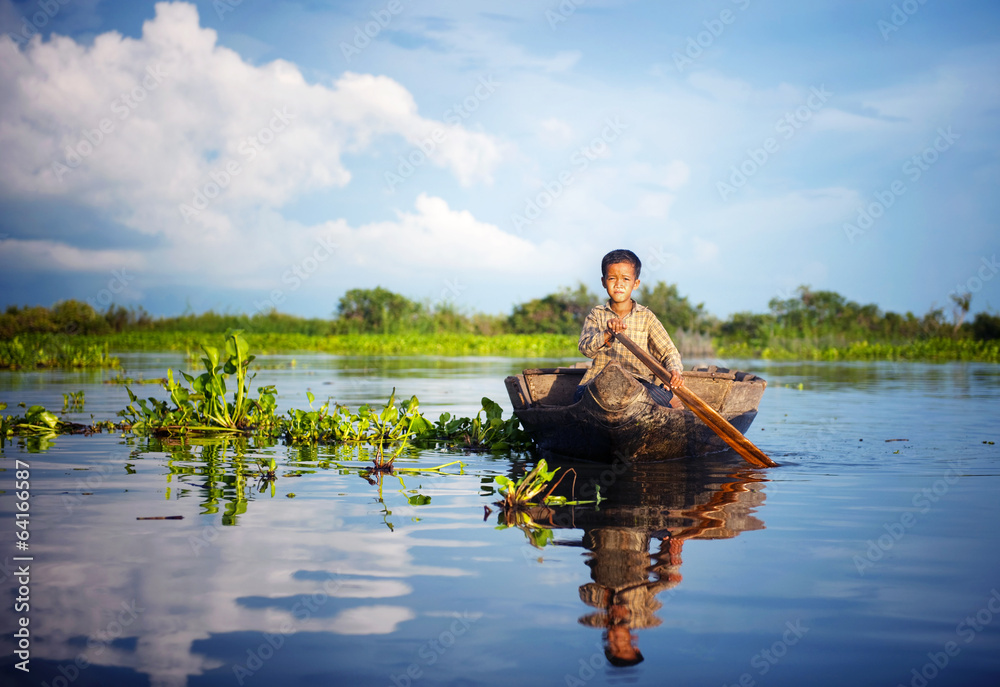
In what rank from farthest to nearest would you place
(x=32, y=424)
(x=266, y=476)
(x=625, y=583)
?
(x=32, y=424)
(x=266, y=476)
(x=625, y=583)

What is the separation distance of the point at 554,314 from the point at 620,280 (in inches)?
1329

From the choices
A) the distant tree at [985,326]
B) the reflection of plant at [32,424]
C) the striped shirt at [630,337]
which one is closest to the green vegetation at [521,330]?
the distant tree at [985,326]

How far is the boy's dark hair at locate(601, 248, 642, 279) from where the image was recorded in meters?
6.13

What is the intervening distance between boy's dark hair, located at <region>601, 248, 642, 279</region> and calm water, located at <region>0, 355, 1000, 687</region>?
1.52m

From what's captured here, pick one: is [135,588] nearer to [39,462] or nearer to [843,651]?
[843,651]

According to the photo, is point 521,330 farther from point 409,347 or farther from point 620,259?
point 620,259

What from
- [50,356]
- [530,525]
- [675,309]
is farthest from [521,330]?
[530,525]

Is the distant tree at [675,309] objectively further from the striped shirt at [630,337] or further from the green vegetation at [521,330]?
the striped shirt at [630,337]

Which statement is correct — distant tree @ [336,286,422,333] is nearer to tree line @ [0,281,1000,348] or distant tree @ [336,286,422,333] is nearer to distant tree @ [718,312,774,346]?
tree line @ [0,281,1000,348]

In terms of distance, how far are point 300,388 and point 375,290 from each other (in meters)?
26.1

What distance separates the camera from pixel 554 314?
1569 inches

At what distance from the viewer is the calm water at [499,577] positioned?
2508mm

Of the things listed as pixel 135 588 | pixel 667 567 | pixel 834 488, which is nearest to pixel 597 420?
pixel 834 488

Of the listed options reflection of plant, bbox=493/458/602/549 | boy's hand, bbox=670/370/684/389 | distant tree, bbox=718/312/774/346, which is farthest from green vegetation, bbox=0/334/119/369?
distant tree, bbox=718/312/774/346
